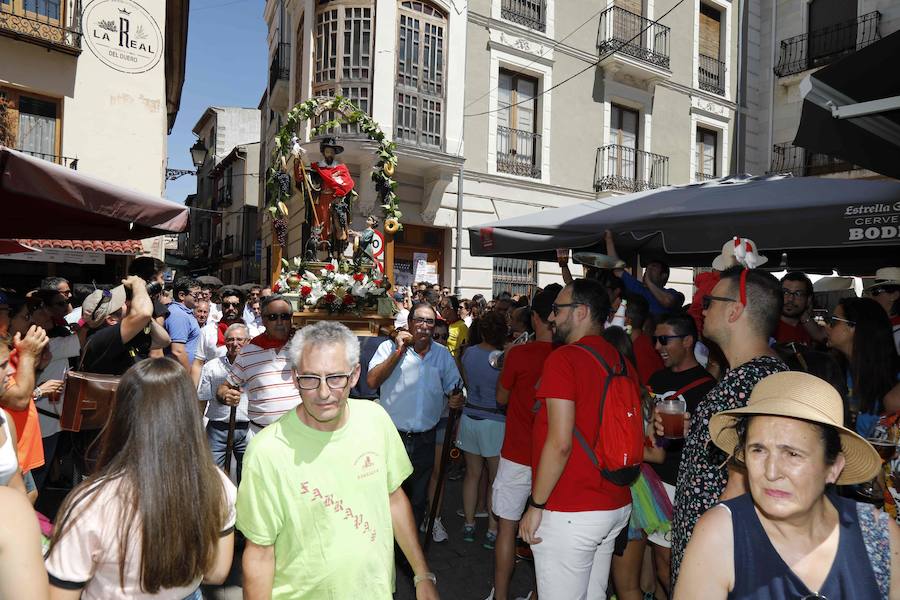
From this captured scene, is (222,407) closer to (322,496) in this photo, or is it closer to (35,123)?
(322,496)

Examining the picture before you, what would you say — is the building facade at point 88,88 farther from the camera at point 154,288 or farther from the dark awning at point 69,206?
the dark awning at point 69,206

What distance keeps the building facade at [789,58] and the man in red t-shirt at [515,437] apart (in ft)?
50.4

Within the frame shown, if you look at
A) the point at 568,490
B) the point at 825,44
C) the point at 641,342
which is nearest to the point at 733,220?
the point at 641,342

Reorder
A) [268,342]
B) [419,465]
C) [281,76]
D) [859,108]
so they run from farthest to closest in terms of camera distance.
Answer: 1. [281,76]
2. [419,465]
3. [268,342]
4. [859,108]

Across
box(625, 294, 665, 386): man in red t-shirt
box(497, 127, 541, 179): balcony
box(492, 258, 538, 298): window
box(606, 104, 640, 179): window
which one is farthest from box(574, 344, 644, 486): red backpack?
box(606, 104, 640, 179): window

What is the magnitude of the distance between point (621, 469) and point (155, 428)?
2058 mm

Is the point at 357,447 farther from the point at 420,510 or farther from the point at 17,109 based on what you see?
the point at 17,109

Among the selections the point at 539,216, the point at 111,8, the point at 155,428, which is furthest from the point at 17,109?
the point at 155,428

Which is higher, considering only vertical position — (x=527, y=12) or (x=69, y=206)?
(x=527, y=12)

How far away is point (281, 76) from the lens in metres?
16.4

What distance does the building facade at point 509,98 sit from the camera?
12969 millimetres

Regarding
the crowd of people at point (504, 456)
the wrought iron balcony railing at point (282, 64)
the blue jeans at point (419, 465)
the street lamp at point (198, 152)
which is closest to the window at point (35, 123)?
the street lamp at point (198, 152)

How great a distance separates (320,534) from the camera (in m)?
2.17

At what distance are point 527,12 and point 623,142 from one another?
14.5 ft
